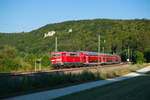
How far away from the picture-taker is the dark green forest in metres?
80.7

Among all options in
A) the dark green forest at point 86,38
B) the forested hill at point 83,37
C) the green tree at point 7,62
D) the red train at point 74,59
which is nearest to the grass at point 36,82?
the red train at point 74,59

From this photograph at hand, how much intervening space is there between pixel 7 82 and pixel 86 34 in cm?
9236

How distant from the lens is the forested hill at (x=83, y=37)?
267ft

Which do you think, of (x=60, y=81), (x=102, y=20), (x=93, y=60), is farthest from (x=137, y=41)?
(x=60, y=81)

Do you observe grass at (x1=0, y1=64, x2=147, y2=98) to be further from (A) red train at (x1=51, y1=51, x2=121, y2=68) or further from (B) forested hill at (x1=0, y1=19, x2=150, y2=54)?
(B) forested hill at (x1=0, y1=19, x2=150, y2=54)

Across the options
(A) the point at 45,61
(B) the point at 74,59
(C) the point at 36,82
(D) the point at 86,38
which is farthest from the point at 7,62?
(D) the point at 86,38

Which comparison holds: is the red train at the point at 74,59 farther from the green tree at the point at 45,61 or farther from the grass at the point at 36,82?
the grass at the point at 36,82

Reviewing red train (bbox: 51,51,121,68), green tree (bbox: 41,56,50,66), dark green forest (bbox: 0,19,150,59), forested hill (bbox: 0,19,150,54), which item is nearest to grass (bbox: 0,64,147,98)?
red train (bbox: 51,51,121,68)

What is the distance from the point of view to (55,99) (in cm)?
1088

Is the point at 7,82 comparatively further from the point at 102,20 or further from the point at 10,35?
the point at 102,20

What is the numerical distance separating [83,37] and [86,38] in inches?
161

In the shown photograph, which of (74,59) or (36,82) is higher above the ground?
(74,59)

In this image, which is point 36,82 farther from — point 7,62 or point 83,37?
point 83,37

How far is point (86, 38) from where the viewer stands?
94375mm
